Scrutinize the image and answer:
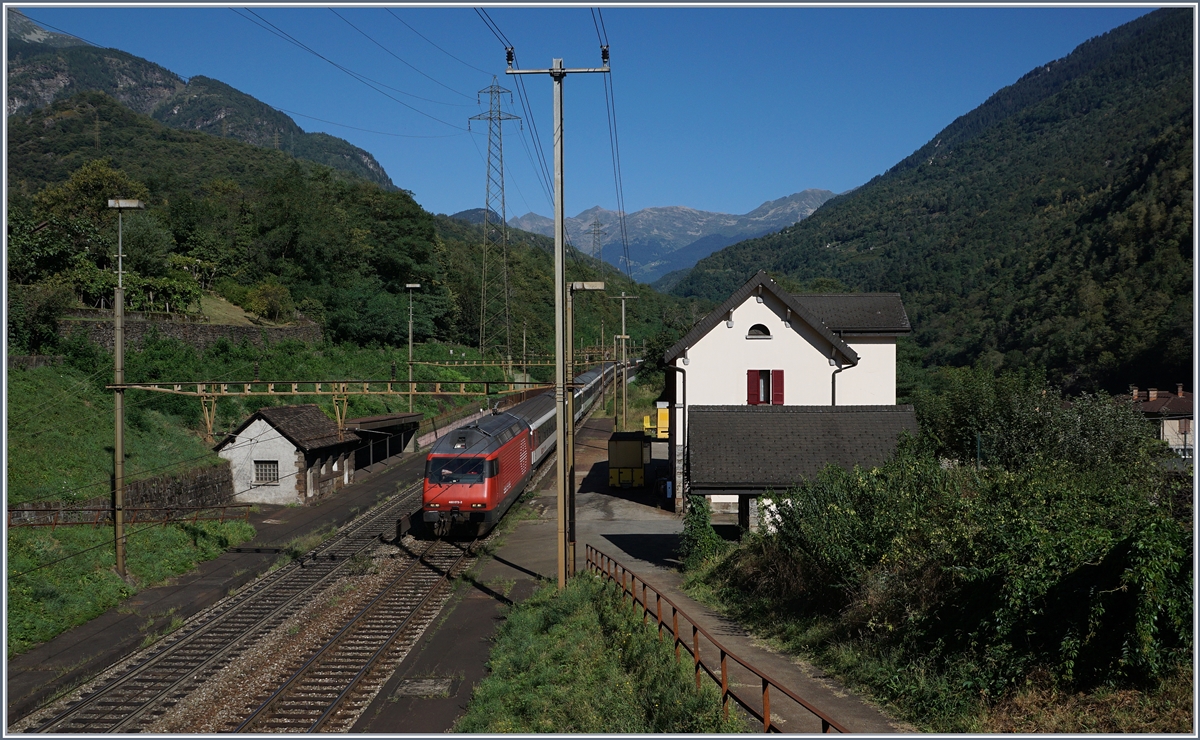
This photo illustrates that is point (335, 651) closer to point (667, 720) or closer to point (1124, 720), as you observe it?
point (667, 720)

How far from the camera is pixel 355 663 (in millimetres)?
15031

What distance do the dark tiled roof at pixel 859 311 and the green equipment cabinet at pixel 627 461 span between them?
8.75 m

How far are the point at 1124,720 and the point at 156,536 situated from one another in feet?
72.8

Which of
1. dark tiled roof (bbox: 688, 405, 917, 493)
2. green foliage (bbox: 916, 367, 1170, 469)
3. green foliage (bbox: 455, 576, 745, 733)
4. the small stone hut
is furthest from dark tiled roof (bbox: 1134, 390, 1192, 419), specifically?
the small stone hut

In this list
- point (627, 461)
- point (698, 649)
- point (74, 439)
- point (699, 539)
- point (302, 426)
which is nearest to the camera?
point (698, 649)

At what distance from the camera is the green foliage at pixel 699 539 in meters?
19.9

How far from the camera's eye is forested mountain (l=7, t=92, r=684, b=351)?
131 ft

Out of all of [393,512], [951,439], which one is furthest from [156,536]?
[951,439]

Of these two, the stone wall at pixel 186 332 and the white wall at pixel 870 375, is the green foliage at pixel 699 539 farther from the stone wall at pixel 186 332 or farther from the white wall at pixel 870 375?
the stone wall at pixel 186 332

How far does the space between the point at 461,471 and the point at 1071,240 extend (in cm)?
8926

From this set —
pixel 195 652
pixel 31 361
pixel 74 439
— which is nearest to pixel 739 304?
pixel 195 652

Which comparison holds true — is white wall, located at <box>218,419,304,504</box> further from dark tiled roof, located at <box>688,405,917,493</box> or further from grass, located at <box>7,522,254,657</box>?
dark tiled roof, located at <box>688,405,917,493</box>

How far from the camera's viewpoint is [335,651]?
1570cm

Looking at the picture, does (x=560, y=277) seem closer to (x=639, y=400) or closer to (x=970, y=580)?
(x=970, y=580)
